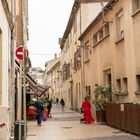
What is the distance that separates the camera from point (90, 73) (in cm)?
3422

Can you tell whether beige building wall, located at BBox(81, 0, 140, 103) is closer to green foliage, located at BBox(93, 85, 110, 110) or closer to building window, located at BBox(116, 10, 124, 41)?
building window, located at BBox(116, 10, 124, 41)

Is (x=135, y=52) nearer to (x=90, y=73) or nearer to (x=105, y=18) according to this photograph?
(x=105, y=18)

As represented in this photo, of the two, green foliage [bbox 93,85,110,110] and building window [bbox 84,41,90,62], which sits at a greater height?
building window [bbox 84,41,90,62]

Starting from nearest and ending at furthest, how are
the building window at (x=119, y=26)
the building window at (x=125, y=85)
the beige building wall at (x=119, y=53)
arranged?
the beige building wall at (x=119, y=53), the building window at (x=125, y=85), the building window at (x=119, y=26)

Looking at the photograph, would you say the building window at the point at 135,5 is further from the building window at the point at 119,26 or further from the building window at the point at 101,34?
the building window at the point at 101,34

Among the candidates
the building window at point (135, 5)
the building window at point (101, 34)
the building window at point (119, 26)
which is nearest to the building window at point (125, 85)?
the building window at point (119, 26)

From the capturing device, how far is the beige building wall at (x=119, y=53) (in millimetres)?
20562

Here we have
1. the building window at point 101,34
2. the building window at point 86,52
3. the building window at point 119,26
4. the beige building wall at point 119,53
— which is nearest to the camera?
the beige building wall at point 119,53

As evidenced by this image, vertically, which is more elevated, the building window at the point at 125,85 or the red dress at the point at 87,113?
the building window at the point at 125,85

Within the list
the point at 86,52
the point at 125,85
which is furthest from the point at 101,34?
the point at 125,85

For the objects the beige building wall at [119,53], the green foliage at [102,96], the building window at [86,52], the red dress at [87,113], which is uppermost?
the building window at [86,52]

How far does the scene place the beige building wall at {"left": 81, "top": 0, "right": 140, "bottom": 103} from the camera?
20562 mm

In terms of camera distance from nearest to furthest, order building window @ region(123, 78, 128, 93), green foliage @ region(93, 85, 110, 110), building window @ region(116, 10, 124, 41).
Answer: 1. building window @ region(123, 78, 128, 93)
2. building window @ region(116, 10, 124, 41)
3. green foliage @ region(93, 85, 110, 110)

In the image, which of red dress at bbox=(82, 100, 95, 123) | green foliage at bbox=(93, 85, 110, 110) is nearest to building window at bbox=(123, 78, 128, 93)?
Answer: green foliage at bbox=(93, 85, 110, 110)
